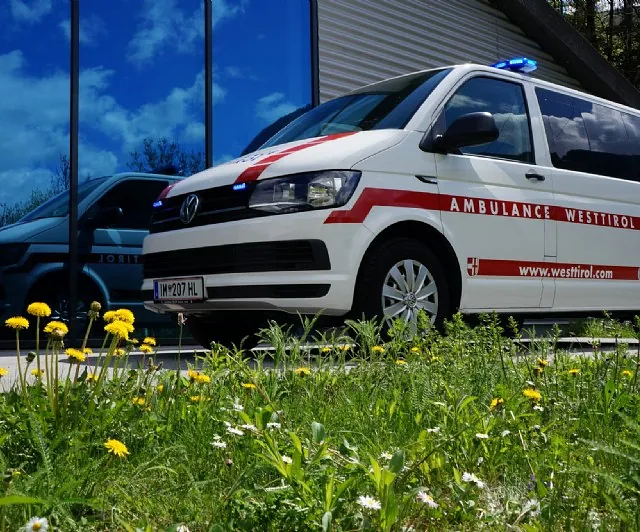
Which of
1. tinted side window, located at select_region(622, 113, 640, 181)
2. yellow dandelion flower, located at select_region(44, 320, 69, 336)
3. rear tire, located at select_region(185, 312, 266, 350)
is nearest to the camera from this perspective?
yellow dandelion flower, located at select_region(44, 320, 69, 336)

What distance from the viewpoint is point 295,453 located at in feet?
5.18

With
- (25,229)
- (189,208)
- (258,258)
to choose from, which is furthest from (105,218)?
(258,258)

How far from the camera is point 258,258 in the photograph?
4.61 m

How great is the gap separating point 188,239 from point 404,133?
1435 mm

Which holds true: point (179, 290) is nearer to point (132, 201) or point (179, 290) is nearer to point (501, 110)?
point (501, 110)

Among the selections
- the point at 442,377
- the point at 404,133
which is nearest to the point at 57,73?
the point at 404,133

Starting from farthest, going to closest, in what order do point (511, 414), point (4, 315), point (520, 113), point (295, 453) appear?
point (4, 315), point (520, 113), point (511, 414), point (295, 453)

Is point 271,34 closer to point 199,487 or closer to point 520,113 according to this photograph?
point 520,113

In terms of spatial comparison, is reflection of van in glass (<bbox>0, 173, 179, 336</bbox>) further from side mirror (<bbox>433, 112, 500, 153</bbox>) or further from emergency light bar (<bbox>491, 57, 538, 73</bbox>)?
side mirror (<bbox>433, 112, 500, 153</bbox>)

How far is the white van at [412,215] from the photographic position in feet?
15.0

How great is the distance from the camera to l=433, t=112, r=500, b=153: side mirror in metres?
4.84

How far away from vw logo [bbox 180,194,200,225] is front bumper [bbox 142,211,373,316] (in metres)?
0.30

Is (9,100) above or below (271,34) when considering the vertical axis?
below

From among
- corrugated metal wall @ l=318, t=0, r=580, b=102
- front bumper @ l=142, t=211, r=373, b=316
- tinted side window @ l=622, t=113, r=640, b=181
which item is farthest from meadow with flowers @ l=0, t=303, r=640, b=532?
corrugated metal wall @ l=318, t=0, r=580, b=102
